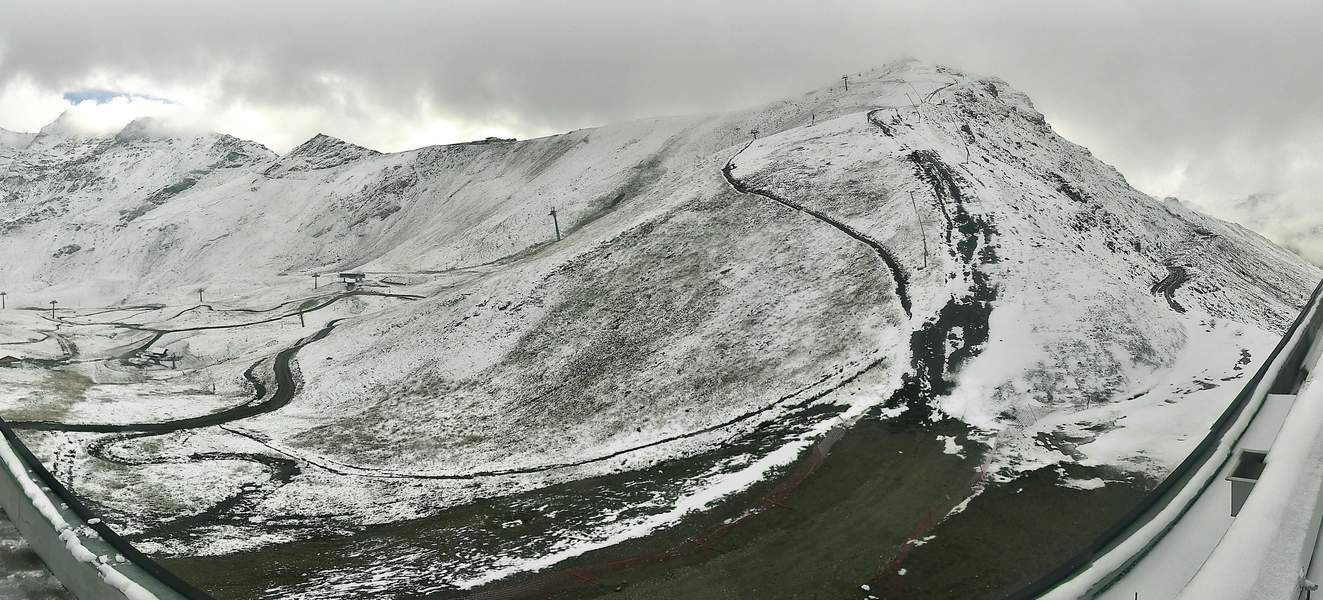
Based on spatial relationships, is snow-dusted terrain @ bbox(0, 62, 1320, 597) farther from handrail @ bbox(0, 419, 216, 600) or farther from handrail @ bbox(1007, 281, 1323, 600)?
handrail @ bbox(1007, 281, 1323, 600)

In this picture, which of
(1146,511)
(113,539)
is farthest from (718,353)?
(113,539)

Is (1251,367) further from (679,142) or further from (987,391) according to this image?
(679,142)

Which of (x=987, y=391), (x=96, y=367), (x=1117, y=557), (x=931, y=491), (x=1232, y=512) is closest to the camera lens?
(x=1117, y=557)

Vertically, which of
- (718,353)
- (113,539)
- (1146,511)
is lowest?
(718,353)

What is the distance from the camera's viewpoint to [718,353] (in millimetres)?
42469

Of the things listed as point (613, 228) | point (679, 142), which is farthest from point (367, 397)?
point (679, 142)

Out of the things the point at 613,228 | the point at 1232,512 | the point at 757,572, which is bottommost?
the point at 757,572

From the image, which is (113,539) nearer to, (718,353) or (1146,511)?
(1146,511)

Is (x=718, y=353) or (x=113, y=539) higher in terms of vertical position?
(x=113, y=539)

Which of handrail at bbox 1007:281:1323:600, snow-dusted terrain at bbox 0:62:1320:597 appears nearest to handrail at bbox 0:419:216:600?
handrail at bbox 1007:281:1323:600

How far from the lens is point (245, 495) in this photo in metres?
34.1

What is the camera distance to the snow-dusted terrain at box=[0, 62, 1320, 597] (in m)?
31.0

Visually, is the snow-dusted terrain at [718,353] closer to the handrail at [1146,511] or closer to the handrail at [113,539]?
the handrail at [113,539]

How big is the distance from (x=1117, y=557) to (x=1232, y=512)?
2.07 m
